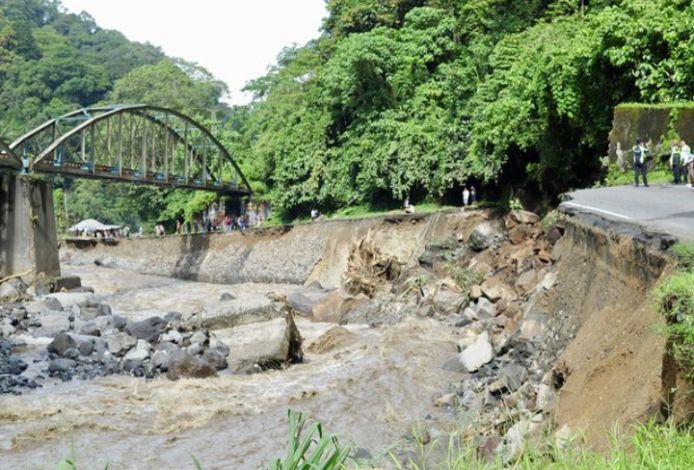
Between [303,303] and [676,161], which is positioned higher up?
[676,161]

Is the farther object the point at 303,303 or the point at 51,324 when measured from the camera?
the point at 303,303

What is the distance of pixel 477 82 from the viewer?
37.8 m

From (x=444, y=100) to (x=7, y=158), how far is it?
2107 centimetres

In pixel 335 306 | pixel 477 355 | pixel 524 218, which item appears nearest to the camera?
pixel 477 355

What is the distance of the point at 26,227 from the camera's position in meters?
35.8

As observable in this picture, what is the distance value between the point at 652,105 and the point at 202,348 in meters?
14.1

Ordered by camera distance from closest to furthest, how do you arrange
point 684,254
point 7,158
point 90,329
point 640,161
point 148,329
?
point 684,254 < point 640,161 < point 148,329 < point 90,329 < point 7,158

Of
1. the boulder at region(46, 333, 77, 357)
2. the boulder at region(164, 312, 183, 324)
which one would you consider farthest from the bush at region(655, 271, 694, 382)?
the boulder at region(164, 312, 183, 324)

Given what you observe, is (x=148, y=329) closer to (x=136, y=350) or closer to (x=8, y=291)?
(x=136, y=350)

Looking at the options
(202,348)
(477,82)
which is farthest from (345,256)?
(202,348)

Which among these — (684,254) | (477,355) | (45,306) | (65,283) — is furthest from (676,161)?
(65,283)

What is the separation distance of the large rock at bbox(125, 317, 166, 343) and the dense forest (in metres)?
13.7

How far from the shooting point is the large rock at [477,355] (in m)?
16.0

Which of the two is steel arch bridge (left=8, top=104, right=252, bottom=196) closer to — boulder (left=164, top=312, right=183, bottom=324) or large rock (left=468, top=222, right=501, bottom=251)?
boulder (left=164, top=312, right=183, bottom=324)
